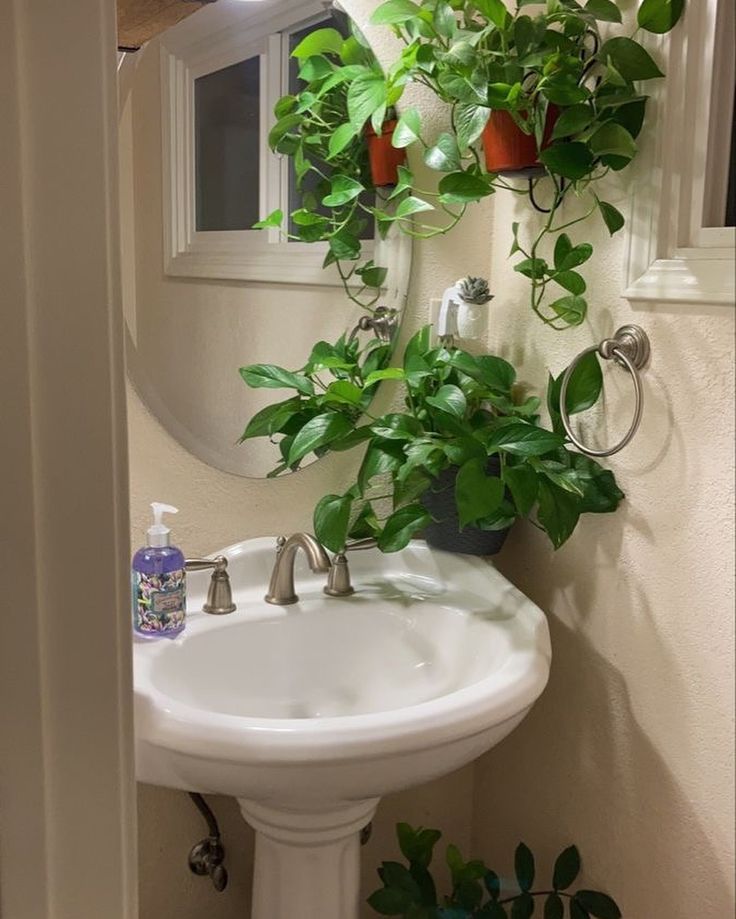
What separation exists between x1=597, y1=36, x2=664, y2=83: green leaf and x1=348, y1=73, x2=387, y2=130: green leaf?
340 mm

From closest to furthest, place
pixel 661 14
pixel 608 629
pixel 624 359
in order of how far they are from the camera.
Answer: pixel 661 14 < pixel 624 359 < pixel 608 629

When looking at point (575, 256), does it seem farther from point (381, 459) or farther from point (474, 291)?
point (381, 459)

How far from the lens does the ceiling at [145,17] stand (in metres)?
1.25

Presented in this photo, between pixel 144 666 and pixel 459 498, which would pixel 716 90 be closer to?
pixel 459 498

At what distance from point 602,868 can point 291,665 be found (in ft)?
1.69

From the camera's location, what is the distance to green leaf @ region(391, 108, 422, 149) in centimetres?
130

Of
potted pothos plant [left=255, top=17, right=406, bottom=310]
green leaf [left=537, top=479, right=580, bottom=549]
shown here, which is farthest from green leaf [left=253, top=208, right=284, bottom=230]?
green leaf [left=537, top=479, right=580, bottom=549]

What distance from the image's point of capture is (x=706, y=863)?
3.75 feet

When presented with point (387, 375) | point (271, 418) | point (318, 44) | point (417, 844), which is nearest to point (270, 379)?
point (271, 418)

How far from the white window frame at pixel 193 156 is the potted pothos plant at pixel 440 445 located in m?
0.15

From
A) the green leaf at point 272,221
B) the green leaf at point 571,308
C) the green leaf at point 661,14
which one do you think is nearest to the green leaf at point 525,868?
the green leaf at point 571,308

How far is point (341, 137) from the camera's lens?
1.36 meters

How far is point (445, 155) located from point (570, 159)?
→ 18 cm

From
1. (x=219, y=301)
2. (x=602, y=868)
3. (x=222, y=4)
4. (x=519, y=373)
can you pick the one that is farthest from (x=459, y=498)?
(x=222, y=4)
